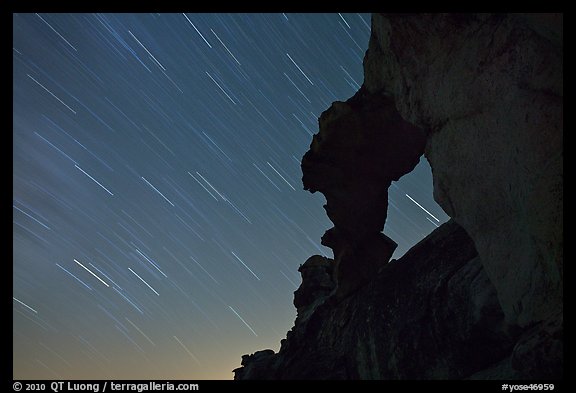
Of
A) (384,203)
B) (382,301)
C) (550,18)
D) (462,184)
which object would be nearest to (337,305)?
(382,301)

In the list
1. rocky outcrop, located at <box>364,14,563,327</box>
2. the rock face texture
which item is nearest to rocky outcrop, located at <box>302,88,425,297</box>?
the rock face texture

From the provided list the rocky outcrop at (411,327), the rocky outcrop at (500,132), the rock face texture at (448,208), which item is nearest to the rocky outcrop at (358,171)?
the rock face texture at (448,208)

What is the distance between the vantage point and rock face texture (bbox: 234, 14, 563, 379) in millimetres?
11500

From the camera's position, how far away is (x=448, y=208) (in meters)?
16.3

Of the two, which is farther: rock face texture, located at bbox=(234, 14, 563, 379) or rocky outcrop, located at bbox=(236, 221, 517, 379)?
rocky outcrop, located at bbox=(236, 221, 517, 379)

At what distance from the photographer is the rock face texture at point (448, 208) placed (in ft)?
37.7

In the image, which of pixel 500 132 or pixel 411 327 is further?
pixel 411 327

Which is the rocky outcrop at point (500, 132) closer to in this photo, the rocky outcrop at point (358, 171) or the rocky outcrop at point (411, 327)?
the rocky outcrop at point (411, 327)

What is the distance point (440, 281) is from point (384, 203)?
28.9ft

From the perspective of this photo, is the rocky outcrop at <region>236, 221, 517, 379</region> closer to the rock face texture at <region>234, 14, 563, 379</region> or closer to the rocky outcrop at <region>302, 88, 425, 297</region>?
the rock face texture at <region>234, 14, 563, 379</region>

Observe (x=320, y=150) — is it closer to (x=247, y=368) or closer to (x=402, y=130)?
(x=402, y=130)

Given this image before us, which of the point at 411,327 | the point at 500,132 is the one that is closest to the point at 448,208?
the point at 500,132

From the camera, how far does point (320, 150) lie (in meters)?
25.6

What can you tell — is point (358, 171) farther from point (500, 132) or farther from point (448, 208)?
point (500, 132)
